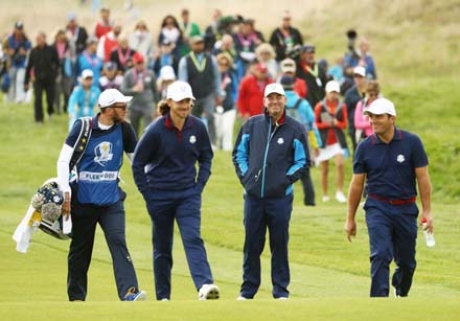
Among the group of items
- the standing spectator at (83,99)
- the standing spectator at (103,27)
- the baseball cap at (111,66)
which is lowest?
the standing spectator at (83,99)

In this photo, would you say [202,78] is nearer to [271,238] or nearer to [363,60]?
[363,60]

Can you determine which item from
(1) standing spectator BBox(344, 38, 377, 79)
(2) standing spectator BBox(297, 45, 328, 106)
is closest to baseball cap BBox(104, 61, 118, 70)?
(1) standing spectator BBox(344, 38, 377, 79)

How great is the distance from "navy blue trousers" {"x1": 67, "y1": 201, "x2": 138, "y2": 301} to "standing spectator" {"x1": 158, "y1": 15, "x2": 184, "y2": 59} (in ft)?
75.2

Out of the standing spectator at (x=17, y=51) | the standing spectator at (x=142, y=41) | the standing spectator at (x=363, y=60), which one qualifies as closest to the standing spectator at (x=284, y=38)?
the standing spectator at (x=363, y=60)

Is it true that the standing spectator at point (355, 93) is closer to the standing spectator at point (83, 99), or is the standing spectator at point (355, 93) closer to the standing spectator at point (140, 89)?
the standing spectator at point (140, 89)

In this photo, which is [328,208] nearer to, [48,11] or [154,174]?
[154,174]

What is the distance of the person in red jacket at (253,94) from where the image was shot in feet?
98.6

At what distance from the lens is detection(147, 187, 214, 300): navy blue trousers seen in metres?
16.8

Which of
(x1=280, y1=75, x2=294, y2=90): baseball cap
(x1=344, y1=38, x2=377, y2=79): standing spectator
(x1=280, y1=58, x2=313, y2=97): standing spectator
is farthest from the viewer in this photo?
(x1=344, y1=38, x2=377, y2=79): standing spectator

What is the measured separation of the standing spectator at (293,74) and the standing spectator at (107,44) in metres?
9.42

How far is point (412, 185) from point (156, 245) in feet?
9.12

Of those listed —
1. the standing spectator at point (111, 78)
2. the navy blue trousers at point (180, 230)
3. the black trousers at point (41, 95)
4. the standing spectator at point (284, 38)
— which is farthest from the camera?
the black trousers at point (41, 95)

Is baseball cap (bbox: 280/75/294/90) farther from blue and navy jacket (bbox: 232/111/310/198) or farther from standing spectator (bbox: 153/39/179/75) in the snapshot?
standing spectator (bbox: 153/39/179/75)

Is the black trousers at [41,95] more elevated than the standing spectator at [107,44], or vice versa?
the standing spectator at [107,44]
